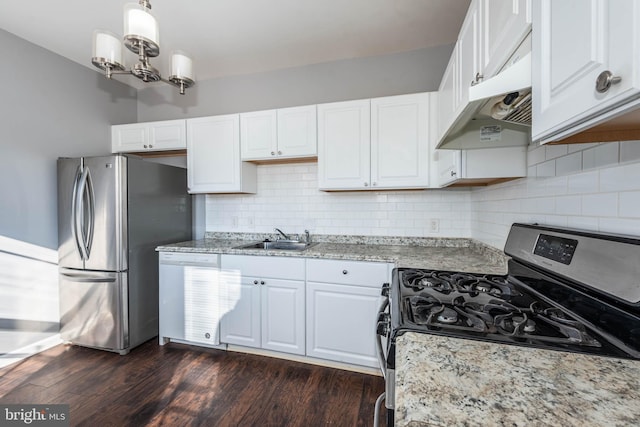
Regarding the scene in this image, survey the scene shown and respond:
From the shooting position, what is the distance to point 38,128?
95.0 inches

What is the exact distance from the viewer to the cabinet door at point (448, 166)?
5.21 feet

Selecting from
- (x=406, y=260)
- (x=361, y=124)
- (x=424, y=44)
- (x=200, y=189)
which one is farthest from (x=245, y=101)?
(x=406, y=260)

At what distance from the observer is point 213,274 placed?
2336mm

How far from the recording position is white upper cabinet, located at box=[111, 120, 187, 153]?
9.07 feet

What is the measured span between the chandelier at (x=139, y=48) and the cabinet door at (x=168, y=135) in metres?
0.97

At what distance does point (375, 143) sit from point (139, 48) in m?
1.62

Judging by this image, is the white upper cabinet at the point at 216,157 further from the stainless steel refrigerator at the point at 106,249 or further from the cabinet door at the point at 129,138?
the cabinet door at the point at 129,138

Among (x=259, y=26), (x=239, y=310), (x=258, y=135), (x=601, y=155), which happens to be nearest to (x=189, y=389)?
(x=239, y=310)

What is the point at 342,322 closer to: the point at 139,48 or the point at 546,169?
the point at 546,169

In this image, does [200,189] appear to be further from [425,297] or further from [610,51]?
[610,51]

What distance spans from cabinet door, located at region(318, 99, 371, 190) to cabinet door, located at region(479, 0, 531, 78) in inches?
46.5

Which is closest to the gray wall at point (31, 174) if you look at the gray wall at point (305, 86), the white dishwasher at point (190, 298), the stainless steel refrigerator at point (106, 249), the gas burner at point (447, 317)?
the stainless steel refrigerator at point (106, 249)

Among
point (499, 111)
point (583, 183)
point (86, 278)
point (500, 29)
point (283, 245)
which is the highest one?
point (500, 29)

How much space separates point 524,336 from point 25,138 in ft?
11.5
